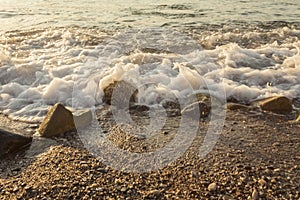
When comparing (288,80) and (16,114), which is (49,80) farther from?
(288,80)

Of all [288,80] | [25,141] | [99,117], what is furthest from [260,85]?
[25,141]

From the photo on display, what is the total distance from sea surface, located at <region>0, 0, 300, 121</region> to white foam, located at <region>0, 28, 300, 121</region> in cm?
1

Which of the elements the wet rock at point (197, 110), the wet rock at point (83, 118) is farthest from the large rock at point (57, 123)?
the wet rock at point (197, 110)

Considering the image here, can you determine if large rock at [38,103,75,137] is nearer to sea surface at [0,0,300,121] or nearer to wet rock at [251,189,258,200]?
sea surface at [0,0,300,121]

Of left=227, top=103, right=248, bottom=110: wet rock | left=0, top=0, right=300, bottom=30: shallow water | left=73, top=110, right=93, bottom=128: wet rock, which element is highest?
left=73, top=110, right=93, bottom=128: wet rock

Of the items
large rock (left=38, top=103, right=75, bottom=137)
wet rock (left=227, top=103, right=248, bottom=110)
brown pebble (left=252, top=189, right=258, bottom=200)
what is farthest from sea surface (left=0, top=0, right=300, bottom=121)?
brown pebble (left=252, top=189, right=258, bottom=200)

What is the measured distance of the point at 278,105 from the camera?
11.8 feet

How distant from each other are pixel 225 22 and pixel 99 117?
6.55m

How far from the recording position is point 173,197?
217cm

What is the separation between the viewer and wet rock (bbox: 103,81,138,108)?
381 cm

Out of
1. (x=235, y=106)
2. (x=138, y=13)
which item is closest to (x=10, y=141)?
(x=235, y=106)

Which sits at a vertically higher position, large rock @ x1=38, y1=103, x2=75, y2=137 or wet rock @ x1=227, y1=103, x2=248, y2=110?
large rock @ x1=38, y1=103, x2=75, y2=137

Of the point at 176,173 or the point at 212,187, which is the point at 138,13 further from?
the point at 212,187

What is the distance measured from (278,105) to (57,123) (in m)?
2.31
